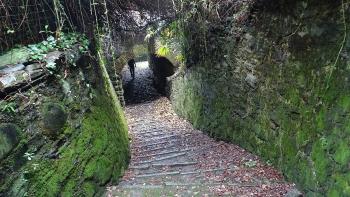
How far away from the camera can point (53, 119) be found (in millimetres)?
3463

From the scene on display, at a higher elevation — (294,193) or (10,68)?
(10,68)

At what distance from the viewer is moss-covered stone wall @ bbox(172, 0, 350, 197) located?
2.98 m

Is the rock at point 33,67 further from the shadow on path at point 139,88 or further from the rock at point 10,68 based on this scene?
the shadow on path at point 139,88

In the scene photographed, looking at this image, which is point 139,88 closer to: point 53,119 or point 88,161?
point 88,161

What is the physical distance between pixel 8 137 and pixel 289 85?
289 centimetres

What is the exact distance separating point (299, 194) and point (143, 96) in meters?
14.7

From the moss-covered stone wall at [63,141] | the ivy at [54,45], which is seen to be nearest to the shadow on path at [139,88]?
the moss-covered stone wall at [63,141]

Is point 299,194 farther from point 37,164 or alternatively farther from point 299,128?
point 37,164

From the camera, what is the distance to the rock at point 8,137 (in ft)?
8.83

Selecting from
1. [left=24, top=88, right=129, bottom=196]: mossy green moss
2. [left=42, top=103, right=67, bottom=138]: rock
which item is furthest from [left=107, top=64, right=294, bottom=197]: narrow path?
[left=42, top=103, right=67, bottom=138]: rock

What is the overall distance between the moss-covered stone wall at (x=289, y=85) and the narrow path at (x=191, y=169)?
0.78 feet

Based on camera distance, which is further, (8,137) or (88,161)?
(88,161)

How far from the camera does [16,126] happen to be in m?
2.91

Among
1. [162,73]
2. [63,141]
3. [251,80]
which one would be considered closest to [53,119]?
[63,141]
